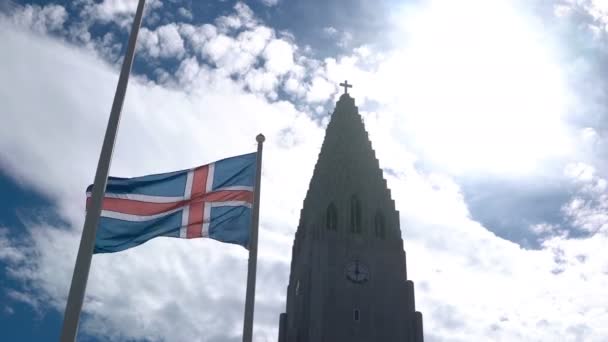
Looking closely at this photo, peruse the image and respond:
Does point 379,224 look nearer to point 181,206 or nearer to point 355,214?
point 355,214

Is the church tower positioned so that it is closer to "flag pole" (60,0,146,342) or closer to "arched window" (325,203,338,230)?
"arched window" (325,203,338,230)

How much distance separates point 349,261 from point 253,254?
34740 mm

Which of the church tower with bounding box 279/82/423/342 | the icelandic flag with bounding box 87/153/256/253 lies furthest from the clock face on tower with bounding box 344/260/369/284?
the icelandic flag with bounding box 87/153/256/253

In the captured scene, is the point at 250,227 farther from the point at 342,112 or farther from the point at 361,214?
the point at 342,112

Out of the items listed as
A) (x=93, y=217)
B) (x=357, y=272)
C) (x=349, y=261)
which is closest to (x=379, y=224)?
(x=349, y=261)

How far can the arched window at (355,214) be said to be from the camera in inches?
1964

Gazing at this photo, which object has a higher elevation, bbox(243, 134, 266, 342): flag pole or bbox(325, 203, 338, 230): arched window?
bbox(325, 203, 338, 230): arched window

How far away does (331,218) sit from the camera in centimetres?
5016

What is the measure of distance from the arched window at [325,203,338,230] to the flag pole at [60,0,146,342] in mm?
37317

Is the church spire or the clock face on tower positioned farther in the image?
the church spire

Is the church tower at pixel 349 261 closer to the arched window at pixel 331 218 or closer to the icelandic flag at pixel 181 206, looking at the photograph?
the arched window at pixel 331 218

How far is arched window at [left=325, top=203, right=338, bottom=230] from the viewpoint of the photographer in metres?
49.4

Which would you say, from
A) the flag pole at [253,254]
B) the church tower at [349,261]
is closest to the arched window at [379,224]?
the church tower at [349,261]

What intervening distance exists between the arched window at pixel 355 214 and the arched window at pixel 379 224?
154 centimetres
